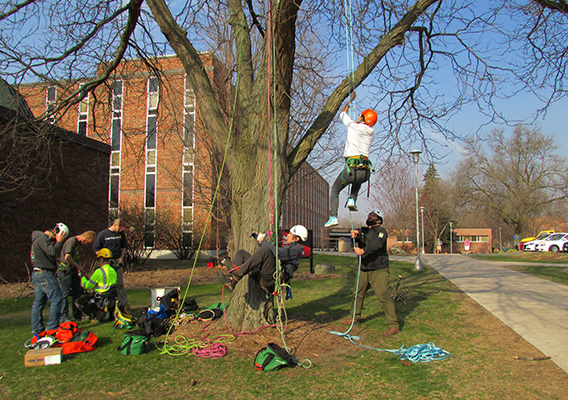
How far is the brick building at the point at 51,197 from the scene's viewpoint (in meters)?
12.5

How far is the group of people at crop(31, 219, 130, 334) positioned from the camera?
246 inches

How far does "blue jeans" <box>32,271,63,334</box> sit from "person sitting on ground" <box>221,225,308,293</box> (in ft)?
9.23

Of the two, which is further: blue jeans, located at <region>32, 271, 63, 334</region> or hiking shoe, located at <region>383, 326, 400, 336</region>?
hiking shoe, located at <region>383, 326, 400, 336</region>

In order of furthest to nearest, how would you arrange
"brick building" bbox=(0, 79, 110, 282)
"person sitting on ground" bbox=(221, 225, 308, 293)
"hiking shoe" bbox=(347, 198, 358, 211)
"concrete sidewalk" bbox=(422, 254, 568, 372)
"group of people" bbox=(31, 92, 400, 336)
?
"brick building" bbox=(0, 79, 110, 282) → "hiking shoe" bbox=(347, 198, 358, 211) → "concrete sidewalk" bbox=(422, 254, 568, 372) → "group of people" bbox=(31, 92, 400, 336) → "person sitting on ground" bbox=(221, 225, 308, 293)

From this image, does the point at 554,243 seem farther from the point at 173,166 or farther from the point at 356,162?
the point at 356,162

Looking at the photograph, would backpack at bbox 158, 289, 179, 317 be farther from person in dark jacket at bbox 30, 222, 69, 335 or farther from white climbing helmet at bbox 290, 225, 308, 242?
white climbing helmet at bbox 290, 225, 308, 242

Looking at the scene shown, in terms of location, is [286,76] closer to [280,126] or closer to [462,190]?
[280,126]

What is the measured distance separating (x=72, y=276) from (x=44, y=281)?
53.0 inches

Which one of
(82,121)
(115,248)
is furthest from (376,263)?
(82,121)

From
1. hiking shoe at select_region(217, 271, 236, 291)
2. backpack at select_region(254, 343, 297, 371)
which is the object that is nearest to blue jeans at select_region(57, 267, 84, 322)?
hiking shoe at select_region(217, 271, 236, 291)

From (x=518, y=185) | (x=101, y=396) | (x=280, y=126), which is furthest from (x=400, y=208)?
(x=101, y=396)

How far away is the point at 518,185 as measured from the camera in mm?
45156

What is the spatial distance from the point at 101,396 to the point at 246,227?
302 centimetres

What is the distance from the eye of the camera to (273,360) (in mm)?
4922
